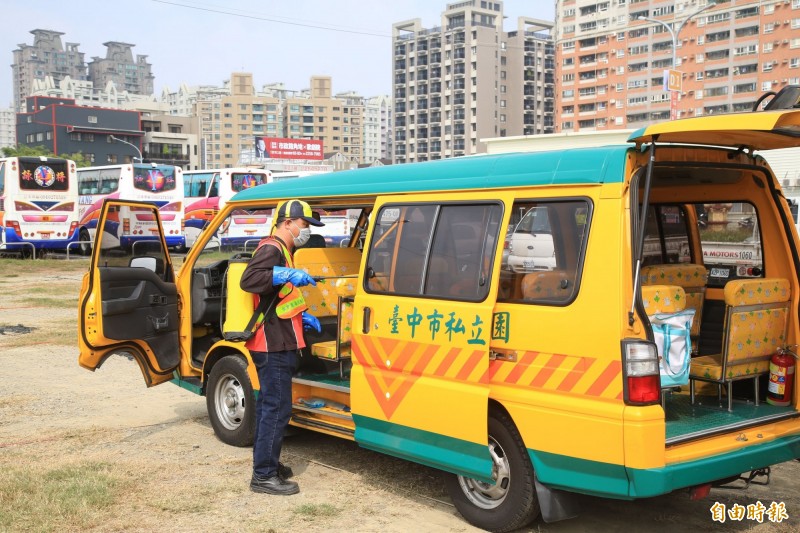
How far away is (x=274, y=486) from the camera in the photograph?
5.66 meters

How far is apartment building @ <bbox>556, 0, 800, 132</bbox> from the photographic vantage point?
311 ft

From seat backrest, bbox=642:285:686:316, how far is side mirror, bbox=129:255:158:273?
4359 millimetres

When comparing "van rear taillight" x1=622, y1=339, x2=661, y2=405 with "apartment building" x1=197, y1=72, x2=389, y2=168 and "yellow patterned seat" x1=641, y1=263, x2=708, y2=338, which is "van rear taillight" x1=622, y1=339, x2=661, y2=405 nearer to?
"yellow patterned seat" x1=641, y1=263, x2=708, y2=338

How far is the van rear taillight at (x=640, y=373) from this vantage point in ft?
13.9

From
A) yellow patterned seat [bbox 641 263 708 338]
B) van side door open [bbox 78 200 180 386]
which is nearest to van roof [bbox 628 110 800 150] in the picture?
yellow patterned seat [bbox 641 263 708 338]

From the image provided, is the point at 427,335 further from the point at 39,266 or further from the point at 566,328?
the point at 39,266

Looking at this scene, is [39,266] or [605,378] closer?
[605,378]

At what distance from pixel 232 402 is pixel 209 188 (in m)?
26.8

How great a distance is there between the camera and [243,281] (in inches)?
222

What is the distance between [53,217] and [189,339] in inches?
845

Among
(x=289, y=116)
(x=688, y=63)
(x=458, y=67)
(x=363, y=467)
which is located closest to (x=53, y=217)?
(x=363, y=467)

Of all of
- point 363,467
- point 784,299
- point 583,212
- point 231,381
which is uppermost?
point 583,212

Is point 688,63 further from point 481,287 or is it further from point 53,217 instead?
point 481,287

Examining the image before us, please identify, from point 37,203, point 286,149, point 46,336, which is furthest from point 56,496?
point 286,149
